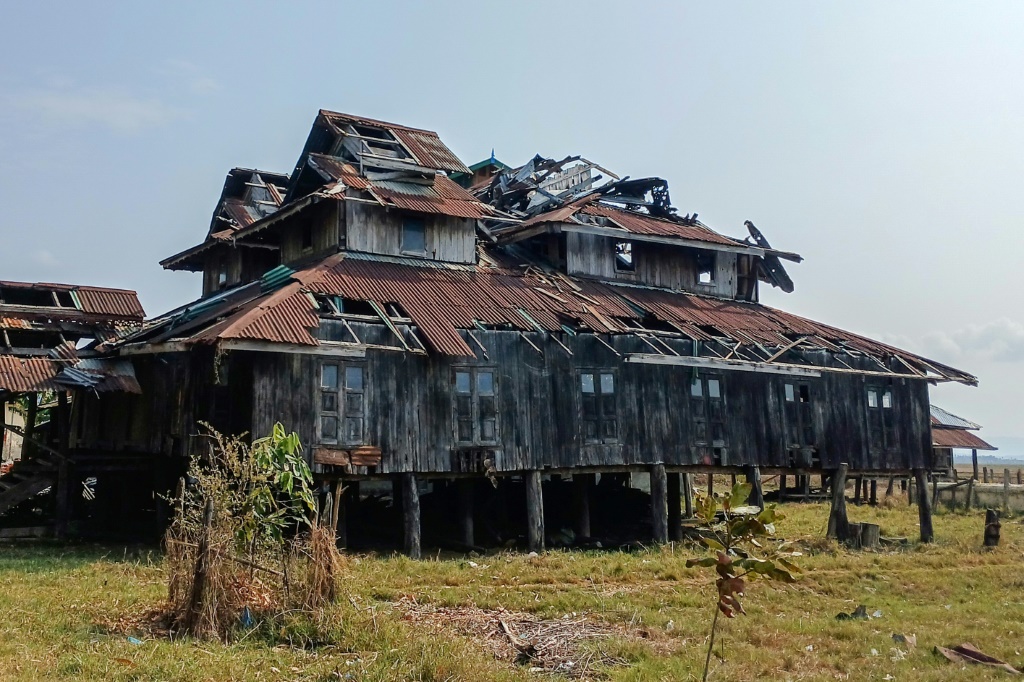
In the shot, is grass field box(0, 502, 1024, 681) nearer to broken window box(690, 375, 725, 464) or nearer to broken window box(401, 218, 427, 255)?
broken window box(690, 375, 725, 464)

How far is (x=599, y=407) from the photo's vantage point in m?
25.8

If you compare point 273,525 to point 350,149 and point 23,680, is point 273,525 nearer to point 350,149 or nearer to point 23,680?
point 23,680

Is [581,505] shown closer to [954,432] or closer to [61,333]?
[61,333]

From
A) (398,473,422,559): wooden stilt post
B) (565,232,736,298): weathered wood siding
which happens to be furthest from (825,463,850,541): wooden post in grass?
(398,473,422,559): wooden stilt post

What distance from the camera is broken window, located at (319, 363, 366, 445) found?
2158 centimetres

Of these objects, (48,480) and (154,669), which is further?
(48,480)

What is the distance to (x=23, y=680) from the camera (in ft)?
35.3

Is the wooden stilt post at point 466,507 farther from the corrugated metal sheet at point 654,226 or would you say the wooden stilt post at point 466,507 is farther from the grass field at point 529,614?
the corrugated metal sheet at point 654,226

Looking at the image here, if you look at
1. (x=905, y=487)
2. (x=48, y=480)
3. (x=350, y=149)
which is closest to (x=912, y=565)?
(x=350, y=149)

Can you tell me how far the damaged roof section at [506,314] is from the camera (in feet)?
70.3

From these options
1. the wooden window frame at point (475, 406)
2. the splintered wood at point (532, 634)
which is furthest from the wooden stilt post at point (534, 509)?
the splintered wood at point (532, 634)

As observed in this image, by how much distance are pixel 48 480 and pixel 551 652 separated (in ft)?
53.3

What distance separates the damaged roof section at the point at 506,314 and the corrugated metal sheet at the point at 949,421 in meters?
18.1

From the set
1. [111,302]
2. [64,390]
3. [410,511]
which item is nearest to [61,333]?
[111,302]
